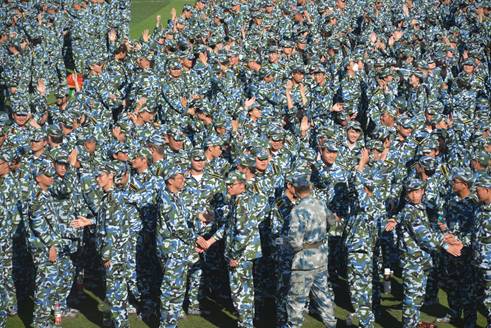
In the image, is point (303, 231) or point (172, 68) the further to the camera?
point (172, 68)

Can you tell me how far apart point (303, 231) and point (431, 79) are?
8239 millimetres

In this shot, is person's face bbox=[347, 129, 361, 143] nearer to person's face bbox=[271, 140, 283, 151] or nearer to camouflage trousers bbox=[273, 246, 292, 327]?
person's face bbox=[271, 140, 283, 151]

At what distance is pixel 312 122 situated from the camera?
14.7 meters

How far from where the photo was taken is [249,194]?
9.70m

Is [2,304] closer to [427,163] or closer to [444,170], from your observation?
[427,163]

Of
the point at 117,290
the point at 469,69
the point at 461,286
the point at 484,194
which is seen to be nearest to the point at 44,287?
the point at 117,290

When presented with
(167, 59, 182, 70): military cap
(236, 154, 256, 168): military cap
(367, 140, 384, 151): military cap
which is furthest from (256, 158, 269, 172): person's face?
(167, 59, 182, 70): military cap

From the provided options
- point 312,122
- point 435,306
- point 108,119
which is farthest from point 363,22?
point 435,306

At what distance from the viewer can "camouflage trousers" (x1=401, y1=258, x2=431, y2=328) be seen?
31.4 feet

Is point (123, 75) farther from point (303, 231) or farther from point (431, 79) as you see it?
point (303, 231)

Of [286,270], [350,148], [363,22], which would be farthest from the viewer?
[363,22]

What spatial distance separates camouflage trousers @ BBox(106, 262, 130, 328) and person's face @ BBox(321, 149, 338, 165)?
3.37 meters

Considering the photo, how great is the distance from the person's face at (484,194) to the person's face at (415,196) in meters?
0.73

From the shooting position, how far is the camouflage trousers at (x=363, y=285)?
9.84 metres
